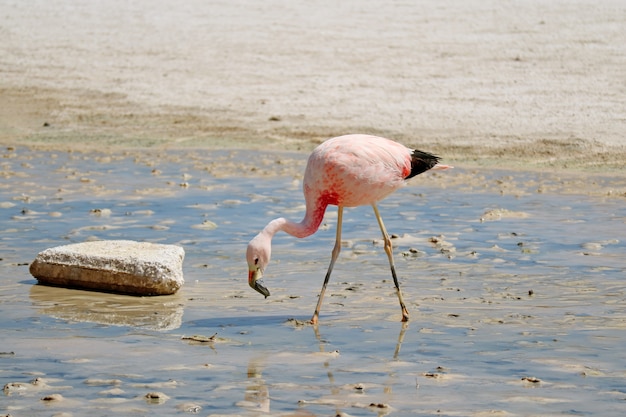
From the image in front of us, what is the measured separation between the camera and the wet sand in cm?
509

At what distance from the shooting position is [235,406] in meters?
4.67

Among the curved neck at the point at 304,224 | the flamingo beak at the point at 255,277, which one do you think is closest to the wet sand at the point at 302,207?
the flamingo beak at the point at 255,277

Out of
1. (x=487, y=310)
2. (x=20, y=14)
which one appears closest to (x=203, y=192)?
(x=487, y=310)

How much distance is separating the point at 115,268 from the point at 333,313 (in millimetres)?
1319

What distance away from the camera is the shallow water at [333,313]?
15.8ft

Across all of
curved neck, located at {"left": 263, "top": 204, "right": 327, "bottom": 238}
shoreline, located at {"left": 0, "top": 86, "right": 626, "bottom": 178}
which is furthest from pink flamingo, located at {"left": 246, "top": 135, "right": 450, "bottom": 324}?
shoreline, located at {"left": 0, "top": 86, "right": 626, "bottom": 178}

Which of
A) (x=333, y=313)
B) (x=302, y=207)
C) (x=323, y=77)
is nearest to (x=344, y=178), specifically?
(x=333, y=313)

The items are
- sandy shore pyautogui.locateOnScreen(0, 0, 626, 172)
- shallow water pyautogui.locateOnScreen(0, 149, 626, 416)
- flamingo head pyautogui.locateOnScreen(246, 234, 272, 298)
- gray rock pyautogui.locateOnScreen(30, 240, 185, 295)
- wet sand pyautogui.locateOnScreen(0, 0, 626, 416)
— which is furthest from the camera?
sandy shore pyautogui.locateOnScreen(0, 0, 626, 172)

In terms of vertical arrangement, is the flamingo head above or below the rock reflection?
above

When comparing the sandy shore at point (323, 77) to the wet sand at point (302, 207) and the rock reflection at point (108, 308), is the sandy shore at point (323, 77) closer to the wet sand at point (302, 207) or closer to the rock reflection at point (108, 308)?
the wet sand at point (302, 207)

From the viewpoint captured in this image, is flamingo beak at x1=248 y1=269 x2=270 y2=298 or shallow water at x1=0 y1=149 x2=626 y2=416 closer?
shallow water at x1=0 y1=149 x2=626 y2=416

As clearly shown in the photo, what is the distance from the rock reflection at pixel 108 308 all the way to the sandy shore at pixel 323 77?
651 centimetres

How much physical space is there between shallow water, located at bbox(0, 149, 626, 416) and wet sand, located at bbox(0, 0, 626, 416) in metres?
0.02

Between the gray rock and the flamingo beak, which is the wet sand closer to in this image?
the gray rock
